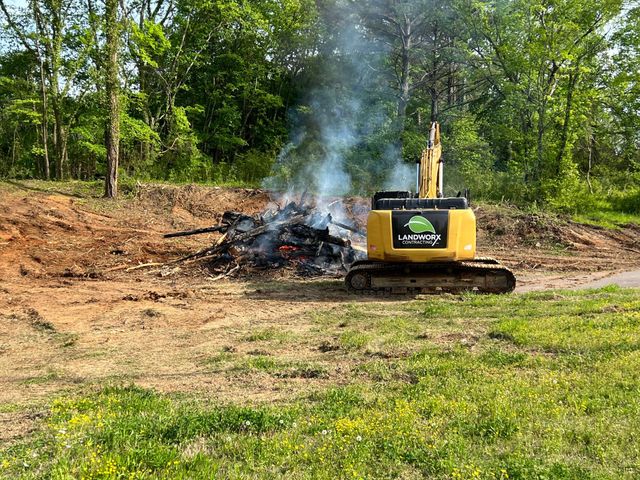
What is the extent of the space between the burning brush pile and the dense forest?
9238 millimetres

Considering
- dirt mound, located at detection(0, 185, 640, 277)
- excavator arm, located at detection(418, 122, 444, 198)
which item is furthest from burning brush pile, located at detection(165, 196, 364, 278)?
excavator arm, located at detection(418, 122, 444, 198)

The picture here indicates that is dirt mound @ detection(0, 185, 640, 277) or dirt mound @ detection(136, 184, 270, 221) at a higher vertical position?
dirt mound @ detection(136, 184, 270, 221)

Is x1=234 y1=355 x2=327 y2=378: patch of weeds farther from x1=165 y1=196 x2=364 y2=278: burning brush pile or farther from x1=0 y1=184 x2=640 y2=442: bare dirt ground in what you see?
x1=165 y1=196 x2=364 y2=278: burning brush pile

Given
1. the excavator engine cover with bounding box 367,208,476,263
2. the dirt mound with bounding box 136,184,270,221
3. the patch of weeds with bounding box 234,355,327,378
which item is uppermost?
the dirt mound with bounding box 136,184,270,221

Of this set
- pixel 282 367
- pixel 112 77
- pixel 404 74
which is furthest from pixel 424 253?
pixel 404 74

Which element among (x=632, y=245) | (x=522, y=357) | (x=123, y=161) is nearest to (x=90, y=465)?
(x=522, y=357)

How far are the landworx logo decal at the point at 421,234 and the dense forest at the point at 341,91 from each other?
45.7ft

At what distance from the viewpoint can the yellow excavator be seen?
10.7 metres

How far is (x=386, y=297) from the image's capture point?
1134 centimetres

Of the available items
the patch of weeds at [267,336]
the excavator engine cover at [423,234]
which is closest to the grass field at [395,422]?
the patch of weeds at [267,336]

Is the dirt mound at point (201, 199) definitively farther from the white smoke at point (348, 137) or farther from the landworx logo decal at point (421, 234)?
the landworx logo decal at point (421, 234)

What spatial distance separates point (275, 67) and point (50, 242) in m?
22.8

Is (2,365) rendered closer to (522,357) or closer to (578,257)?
(522,357)

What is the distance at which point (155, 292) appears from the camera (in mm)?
11453
